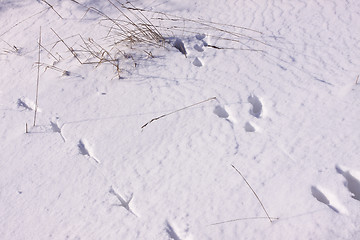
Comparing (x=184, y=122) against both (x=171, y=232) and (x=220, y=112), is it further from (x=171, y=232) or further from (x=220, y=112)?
(x=171, y=232)

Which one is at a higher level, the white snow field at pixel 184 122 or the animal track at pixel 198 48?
the animal track at pixel 198 48

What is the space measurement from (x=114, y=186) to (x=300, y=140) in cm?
103

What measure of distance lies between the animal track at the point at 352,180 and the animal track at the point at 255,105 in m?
0.51

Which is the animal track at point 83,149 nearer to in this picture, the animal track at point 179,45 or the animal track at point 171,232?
the animal track at point 171,232

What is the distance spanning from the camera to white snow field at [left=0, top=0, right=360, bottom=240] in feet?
4.83

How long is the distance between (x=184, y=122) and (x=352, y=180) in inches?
36.4

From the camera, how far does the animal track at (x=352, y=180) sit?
1.47 metres

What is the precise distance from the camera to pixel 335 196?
56.9 inches

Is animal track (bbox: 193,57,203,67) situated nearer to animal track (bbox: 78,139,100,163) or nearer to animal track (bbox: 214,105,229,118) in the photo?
animal track (bbox: 214,105,229,118)

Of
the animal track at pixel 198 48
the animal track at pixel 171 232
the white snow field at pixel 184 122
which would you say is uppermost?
the animal track at pixel 198 48

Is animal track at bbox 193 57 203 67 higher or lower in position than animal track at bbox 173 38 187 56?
lower

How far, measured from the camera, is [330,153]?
5.20 ft

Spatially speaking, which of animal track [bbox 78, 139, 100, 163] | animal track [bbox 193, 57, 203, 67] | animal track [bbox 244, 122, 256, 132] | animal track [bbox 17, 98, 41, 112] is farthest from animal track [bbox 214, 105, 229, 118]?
animal track [bbox 17, 98, 41, 112]

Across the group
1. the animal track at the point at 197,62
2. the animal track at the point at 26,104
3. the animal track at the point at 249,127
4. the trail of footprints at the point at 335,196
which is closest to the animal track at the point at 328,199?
the trail of footprints at the point at 335,196
